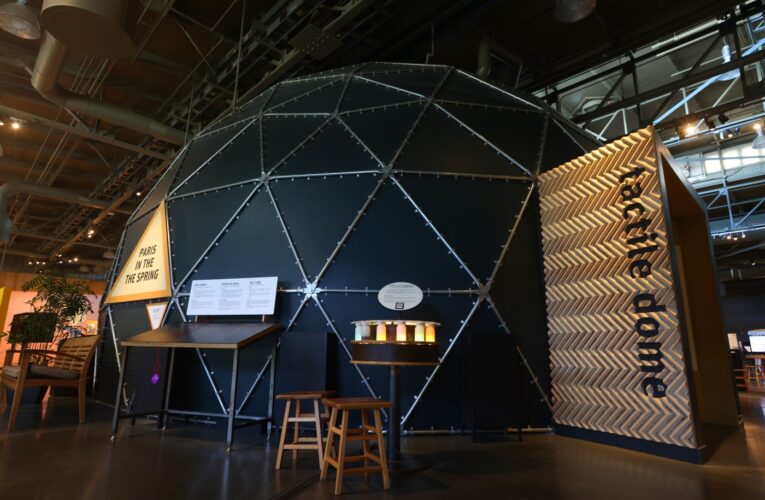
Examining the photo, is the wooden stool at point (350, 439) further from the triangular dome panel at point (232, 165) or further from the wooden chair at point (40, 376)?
the triangular dome panel at point (232, 165)

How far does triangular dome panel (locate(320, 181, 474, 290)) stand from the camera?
238 inches

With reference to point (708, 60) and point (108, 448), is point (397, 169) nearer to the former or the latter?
point (108, 448)

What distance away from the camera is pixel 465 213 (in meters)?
6.45

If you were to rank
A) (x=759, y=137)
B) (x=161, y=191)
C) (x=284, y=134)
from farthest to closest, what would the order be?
(x=759, y=137) < (x=161, y=191) < (x=284, y=134)

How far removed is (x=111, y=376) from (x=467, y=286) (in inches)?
266

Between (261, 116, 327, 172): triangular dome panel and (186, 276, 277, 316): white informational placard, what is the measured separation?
2.04m

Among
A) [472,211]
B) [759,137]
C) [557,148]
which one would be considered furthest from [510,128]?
[759,137]

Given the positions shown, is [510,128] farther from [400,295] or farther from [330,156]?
[400,295]

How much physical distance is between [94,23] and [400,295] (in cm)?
608

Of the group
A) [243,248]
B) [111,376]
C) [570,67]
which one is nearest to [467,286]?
[243,248]

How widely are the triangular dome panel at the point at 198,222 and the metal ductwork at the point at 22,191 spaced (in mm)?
10847

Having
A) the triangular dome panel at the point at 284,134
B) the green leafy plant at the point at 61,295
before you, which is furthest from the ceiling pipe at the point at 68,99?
the triangular dome panel at the point at 284,134

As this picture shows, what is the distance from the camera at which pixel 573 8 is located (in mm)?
8102

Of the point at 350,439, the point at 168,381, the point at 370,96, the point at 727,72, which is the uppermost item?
the point at 727,72
